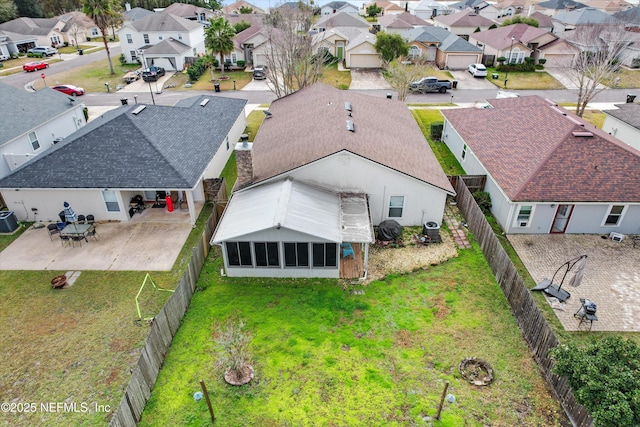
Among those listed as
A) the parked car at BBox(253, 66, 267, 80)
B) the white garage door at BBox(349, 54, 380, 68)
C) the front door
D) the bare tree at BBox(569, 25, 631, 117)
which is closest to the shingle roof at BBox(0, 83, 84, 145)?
the parked car at BBox(253, 66, 267, 80)

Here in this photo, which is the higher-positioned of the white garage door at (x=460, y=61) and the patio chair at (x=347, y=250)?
the white garage door at (x=460, y=61)

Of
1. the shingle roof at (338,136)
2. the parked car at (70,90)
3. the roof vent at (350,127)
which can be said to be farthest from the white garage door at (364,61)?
the roof vent at (350,127)

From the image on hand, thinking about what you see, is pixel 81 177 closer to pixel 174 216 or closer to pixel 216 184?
pixel 174 216

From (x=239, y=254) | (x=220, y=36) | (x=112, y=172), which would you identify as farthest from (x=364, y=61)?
→ (x=239, y=254)

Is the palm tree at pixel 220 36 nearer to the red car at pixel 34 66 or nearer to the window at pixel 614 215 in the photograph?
the red car at pixel 34 66

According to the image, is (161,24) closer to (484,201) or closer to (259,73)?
(259,73)
